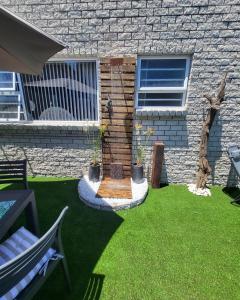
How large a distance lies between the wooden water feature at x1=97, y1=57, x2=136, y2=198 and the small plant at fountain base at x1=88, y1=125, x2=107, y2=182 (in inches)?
4.6

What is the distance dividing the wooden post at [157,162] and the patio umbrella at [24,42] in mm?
2722

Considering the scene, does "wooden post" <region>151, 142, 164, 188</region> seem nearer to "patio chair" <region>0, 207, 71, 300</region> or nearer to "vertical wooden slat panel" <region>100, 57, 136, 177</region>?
"vertical wooden slat panel" <region>100, 57, 136, 177</region>

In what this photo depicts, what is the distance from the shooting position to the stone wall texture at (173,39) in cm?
388

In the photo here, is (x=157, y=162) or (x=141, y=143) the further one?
(x=141, y=143)

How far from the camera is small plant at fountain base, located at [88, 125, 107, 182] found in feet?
15.4

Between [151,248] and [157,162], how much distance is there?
1.78 m

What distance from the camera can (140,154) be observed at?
15.8 feet

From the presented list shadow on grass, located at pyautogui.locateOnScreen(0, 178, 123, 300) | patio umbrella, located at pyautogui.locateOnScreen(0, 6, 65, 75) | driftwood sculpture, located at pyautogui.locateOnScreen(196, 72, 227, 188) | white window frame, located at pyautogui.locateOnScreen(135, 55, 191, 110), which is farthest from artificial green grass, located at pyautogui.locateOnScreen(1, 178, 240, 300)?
patio umbrella, located at pyautogui.locateOnScreen(0, 6, 65, 75)

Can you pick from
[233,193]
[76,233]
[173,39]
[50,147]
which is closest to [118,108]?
[173,39]

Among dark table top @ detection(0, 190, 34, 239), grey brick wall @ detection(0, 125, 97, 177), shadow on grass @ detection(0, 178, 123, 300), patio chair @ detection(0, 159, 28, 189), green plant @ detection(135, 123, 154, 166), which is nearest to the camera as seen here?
dark table top @ detection(0, 190, 34, 239)

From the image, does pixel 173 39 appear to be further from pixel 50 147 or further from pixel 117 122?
pixel 50 147

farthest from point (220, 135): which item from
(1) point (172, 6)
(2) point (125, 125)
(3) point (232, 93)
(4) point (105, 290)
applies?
(4) point (105, 290)

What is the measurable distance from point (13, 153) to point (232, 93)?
470 cm

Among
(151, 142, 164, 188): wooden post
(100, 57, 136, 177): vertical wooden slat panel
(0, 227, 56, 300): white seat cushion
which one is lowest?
(0, 227, 56, 300): white seat cushion
